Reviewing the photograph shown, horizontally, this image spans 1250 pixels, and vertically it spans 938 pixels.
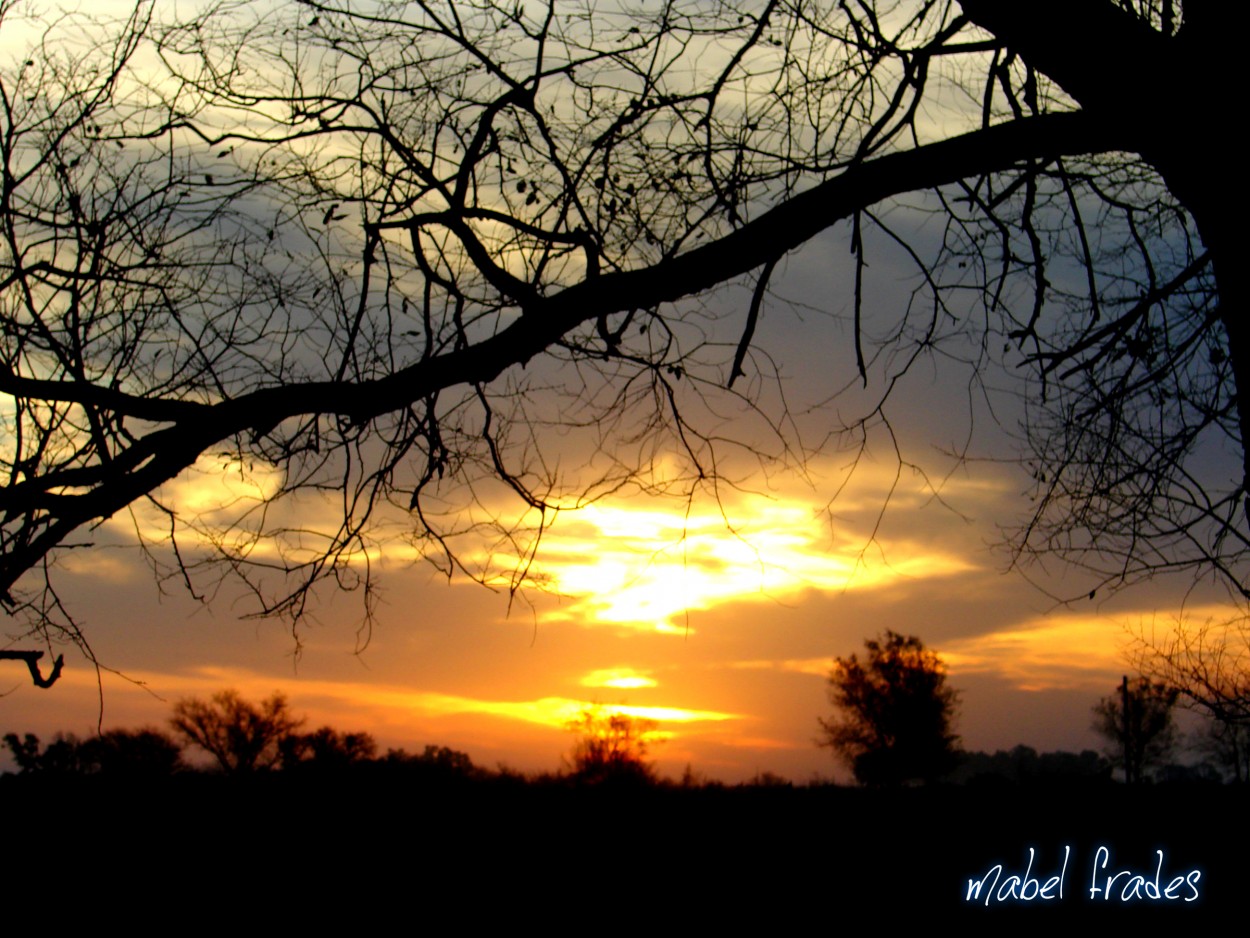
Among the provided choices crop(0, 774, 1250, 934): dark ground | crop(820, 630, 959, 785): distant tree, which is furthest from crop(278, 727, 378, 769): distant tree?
crop(820, 630, 959, 785): distant tree

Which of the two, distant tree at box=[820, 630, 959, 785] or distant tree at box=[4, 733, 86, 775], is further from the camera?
distant tree at box=[820, 630, 959, 785]

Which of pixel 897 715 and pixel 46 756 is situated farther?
pixel 897 715

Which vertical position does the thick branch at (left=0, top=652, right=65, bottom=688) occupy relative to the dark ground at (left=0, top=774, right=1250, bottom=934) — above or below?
above

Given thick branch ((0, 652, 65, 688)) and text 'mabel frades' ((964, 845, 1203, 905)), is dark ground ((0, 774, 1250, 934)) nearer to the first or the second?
text 'mabel frades' ((964, 845, 1203, 905))

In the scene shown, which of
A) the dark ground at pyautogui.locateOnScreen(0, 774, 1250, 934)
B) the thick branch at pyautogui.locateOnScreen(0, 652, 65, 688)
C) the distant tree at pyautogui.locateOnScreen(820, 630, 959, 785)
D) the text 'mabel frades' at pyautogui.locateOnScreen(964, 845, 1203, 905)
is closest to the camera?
the thick branch at pyautogui.locateOnScreen(0, 652, 65, 688)

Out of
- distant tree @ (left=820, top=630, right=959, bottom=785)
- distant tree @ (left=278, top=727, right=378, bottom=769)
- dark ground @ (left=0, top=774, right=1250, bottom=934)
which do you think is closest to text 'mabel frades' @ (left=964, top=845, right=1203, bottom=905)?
dark ground @ (left=0, top=774, right=1250, bottom=934)

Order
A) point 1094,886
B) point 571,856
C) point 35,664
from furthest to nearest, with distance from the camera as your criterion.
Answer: point 571,856 < point 1094,886 < point 35,664

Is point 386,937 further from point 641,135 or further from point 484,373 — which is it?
point 641,135

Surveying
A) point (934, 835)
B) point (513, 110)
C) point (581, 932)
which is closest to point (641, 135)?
point (513, 110)

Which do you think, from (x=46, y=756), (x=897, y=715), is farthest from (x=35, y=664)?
(x=897, y=715)

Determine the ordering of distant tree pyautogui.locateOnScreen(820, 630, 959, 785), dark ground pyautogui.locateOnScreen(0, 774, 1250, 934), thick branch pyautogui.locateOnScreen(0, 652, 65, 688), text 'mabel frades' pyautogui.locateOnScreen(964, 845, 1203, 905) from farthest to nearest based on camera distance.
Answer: distant tree pyautogui.locateOnScreen(820, 630, 959, 785) → text 'mabel frades' pyautogui.locateOnScreen(964, 845, 1203, 905) → dark ground pyautogui.locateOnScreen(0, 774, 1250, 934) → thick branch pyautogui.locateOnScreen(0, 652, 65, 688)

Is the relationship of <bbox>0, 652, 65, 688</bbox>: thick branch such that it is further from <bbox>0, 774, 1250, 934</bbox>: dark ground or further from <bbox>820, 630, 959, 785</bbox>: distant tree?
<bbox>820, 630, 959, 785</bbox>: distant tree

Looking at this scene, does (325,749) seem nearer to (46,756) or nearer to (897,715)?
(46,756)

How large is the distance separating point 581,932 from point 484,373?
461 cm
